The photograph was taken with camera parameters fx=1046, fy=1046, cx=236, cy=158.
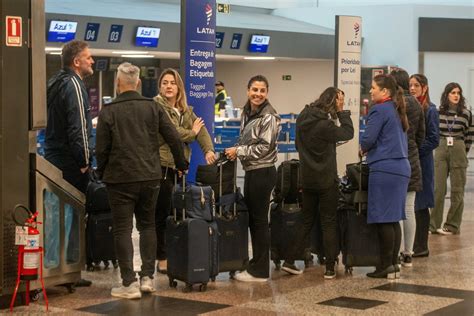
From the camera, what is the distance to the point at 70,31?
63.7 ft

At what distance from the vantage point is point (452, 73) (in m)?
26.8

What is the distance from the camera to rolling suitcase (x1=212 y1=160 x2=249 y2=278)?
8273 mm

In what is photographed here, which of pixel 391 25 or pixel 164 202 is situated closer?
pixel 164 202

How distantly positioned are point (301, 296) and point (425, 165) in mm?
2776

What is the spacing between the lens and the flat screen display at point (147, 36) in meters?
21.2

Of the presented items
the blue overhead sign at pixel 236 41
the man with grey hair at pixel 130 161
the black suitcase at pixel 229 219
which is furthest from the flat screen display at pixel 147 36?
the man with grey hair at pixel 130 161

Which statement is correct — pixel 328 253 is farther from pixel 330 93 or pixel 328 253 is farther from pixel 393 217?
pixel 330 93

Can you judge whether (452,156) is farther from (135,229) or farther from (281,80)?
(281,80)

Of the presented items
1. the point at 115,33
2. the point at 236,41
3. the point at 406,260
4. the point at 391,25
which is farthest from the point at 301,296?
the point at 391,25

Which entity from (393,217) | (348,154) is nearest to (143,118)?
(393,217)

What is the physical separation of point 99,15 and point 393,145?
12381mm

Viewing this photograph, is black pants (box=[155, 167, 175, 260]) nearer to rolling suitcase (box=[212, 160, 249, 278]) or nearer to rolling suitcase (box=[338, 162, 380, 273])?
rolling suitcase (box=[212, 160, 249, 278])

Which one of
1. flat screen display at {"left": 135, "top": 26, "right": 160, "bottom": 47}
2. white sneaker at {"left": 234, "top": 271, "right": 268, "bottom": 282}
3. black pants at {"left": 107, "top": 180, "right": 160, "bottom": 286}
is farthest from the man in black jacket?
flat screen display at {"left": 135, "top": 26, "right": 160, "bottom": 47}

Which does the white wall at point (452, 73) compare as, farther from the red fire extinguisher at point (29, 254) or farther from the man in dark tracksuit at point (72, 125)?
the red fire extinguisher at point (29, 254)
